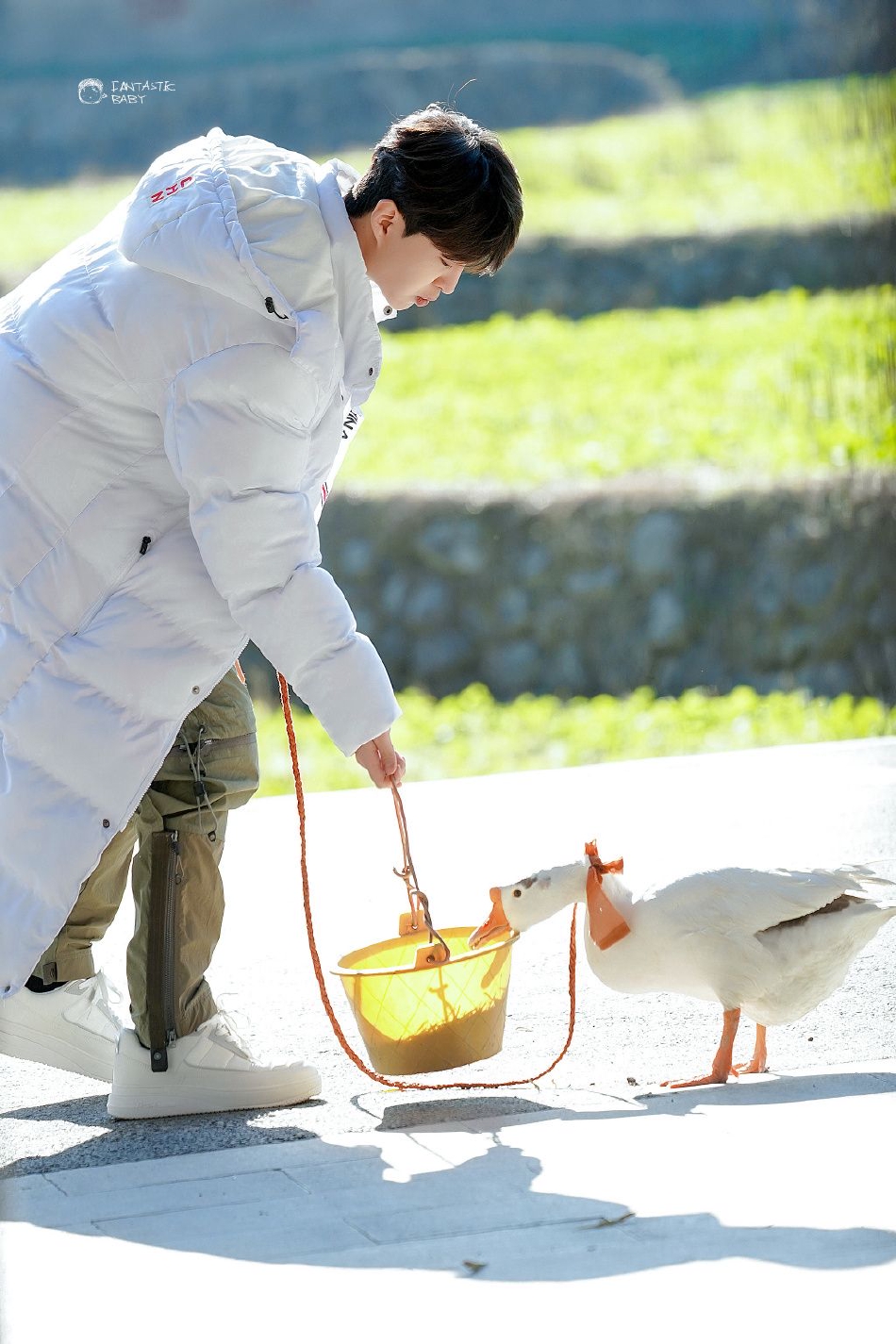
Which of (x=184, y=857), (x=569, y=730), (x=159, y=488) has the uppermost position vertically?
(x=159, y=488)

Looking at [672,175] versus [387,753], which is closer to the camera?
[387,753]

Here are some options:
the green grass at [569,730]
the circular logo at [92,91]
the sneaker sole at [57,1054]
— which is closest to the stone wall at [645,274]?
the green grass at [569,730]

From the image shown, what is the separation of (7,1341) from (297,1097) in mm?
840

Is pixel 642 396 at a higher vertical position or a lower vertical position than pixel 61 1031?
higher

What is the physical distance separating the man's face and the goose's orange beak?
0.89 meters

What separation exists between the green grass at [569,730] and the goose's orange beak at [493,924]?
11.5 feet

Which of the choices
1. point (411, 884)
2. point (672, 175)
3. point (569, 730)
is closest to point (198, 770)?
point (411, 884)

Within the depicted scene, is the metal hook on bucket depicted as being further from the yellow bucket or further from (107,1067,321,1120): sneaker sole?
(107,1067,321,1120): sneaker sole

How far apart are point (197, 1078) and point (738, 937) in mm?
806

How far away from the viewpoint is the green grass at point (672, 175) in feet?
35.2

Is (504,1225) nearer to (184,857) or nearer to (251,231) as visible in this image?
(184,857)

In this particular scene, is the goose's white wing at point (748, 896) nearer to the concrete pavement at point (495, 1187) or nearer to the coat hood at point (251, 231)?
the concrete pavement at point (495, 1187)

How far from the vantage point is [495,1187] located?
198 centimetres

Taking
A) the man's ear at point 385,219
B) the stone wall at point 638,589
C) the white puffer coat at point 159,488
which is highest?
the man's ear at point 385,219
